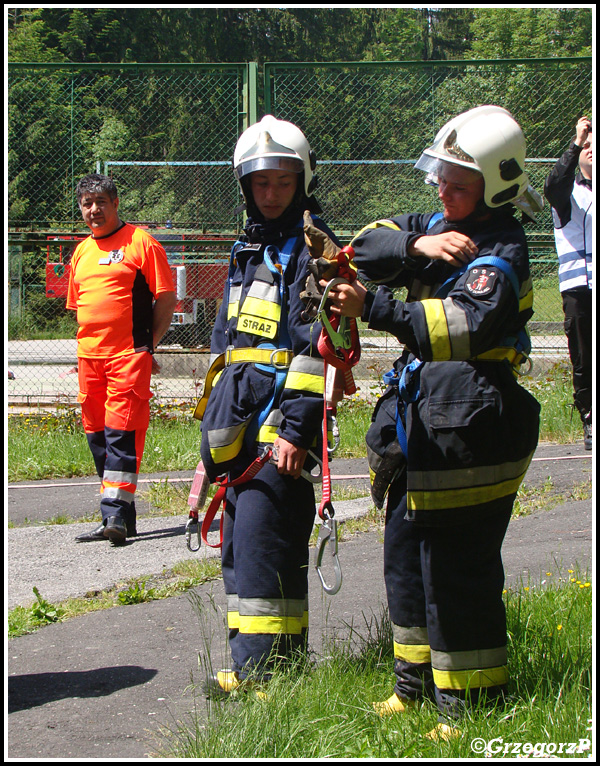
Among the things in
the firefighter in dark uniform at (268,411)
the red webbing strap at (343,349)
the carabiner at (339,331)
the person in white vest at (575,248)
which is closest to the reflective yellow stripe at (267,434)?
the firefighter in dark uniform at (268,411)

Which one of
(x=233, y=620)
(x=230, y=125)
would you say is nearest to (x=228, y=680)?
(x=233, y=620)

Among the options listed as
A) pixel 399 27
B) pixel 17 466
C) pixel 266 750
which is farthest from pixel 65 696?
pixel 399 27

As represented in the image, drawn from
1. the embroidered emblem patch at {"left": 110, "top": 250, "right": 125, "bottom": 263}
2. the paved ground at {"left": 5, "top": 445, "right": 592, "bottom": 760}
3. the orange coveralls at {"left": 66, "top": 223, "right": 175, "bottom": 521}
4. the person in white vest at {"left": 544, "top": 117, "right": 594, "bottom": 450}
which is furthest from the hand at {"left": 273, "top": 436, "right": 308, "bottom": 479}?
the person in white vest at {"left": 544, "top": 117, "right": 594, "bottom": 450}

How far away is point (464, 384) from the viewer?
2.68 metres

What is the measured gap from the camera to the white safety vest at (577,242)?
7.18 meters

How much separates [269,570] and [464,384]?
1050 mm

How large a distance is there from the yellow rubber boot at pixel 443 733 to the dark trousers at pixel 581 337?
511cm

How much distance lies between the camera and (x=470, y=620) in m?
2.77

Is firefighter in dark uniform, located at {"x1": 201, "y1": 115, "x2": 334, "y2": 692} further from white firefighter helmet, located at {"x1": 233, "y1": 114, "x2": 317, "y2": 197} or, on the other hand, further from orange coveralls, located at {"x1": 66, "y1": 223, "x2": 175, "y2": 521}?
orange coveralls, located at {"x1": 66, "y1": 223, "x2": 175, "y2": 521}

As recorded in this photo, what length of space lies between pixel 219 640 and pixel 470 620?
5.42ft

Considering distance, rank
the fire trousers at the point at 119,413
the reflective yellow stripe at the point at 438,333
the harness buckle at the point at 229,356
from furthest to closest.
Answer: the fire trousers at the point at 119,413, the harness buckle at the point at 229,356, the reflective yellow stripe at the point at 438,333

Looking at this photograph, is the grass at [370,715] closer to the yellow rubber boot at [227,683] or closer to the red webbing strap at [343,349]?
the yellow rubber boot at [227,683]

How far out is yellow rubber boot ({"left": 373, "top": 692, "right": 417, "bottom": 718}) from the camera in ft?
9.89

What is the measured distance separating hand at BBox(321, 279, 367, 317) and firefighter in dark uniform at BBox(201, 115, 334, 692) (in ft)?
1.77
